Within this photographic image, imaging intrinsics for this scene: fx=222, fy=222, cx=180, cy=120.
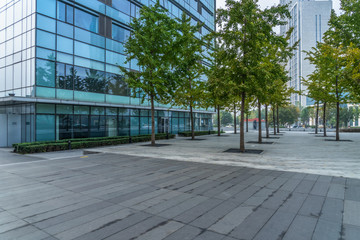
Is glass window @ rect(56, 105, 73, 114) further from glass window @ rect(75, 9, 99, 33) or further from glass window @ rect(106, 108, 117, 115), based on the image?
glass window @ rect(75, 9, 99, 33)

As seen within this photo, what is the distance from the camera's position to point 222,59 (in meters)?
14.3

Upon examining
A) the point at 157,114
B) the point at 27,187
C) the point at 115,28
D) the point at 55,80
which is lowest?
the point at 27,187

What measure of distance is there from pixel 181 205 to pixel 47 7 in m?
21.1

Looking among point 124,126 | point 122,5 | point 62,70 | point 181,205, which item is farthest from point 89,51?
point 181,205

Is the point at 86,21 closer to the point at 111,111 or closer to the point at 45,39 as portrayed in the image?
the point at 45,39

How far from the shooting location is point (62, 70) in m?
19.5

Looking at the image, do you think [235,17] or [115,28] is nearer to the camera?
[235,17]

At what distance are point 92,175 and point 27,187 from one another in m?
2.04

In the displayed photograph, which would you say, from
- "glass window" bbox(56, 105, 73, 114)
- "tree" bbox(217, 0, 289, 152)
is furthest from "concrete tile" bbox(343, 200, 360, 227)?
"glass window" bbox(56, 105, 73, 114)

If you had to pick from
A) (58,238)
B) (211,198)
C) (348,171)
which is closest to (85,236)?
(58,238)

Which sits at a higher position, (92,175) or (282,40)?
(282,40)

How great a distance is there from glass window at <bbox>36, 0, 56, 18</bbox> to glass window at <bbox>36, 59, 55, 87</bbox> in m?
4.15

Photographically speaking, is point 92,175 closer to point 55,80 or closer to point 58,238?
point 58,238

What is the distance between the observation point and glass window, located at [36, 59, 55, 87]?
A: 18125 millimetres
